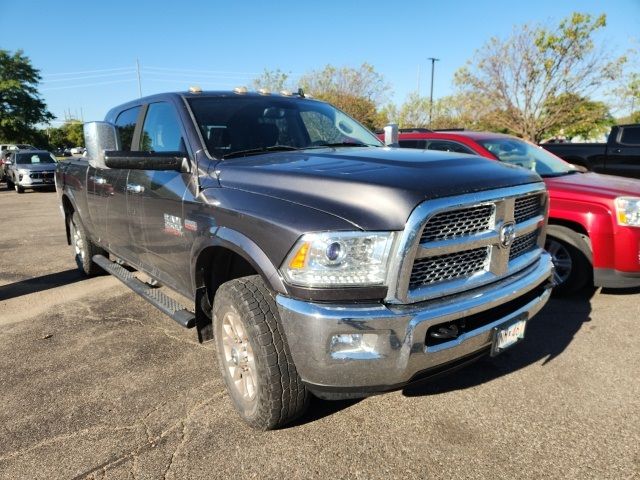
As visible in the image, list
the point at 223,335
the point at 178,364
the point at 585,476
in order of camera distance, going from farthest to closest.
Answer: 1. the point at 178,364
2. the point at 223,335
3. the point at 585,476

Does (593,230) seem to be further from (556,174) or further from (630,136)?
(630,136)

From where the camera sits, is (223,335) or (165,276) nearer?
(223,335)

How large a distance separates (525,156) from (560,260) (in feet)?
4.93

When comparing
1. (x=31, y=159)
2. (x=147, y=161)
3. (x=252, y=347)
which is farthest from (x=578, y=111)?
(x=31, y=159)

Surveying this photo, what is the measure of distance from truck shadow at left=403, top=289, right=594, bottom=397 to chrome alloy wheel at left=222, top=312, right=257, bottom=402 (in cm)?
90

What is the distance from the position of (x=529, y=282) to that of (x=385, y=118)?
29.4m

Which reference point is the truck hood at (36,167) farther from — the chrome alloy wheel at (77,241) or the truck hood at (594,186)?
the truck hood at (594,186)

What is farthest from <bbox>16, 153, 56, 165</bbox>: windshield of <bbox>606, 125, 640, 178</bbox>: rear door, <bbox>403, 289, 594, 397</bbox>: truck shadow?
<bbox>403, 289, 594, 397</bbox>: truck shadow

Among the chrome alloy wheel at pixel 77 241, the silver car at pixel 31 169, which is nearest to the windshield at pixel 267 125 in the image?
the chrome alloy wheel at pixel 77 241

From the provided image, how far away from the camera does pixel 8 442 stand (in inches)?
104

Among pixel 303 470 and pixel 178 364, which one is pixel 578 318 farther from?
pixel 178 364

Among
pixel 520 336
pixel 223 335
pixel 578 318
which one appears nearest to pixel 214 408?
pixel 223 335

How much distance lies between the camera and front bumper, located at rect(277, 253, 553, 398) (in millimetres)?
2078

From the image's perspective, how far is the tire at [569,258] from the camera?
4488 millimetres
